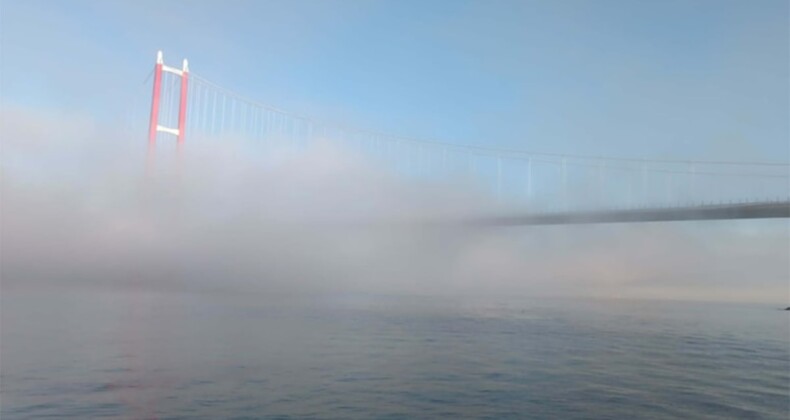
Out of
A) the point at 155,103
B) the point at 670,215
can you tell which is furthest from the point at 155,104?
the point at 670,215

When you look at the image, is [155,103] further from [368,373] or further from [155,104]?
[368,373]

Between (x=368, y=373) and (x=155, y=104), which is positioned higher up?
(x=155, y=104)

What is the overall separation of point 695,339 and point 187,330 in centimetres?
1615

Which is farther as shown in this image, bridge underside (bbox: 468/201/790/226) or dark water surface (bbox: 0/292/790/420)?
bridge underside (bbox: 468/201/790/226)

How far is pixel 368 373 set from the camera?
1263cm

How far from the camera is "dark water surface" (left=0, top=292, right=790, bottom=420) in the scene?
961cm

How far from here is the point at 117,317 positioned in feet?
84.5

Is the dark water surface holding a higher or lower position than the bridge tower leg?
lower

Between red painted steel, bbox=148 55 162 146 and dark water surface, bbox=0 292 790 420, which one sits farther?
red painted steel, bbox=148 55 162 146

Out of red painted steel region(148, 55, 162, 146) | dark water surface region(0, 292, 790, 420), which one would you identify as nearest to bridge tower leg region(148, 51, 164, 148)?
red painted steel region(148, 55, 162, 146)

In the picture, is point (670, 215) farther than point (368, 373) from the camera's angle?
Yes

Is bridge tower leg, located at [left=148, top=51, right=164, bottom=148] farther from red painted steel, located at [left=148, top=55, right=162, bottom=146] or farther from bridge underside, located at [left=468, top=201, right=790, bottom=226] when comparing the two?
bridge underside, located at [left=468, top=201, right=790, bottom=226]

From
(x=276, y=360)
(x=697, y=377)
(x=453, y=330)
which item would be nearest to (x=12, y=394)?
(x=276, y=360)

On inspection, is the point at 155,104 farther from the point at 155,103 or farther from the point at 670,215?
the point at 670,215
